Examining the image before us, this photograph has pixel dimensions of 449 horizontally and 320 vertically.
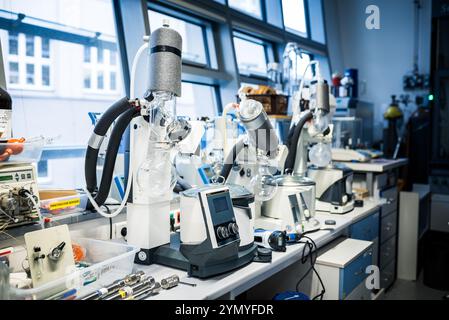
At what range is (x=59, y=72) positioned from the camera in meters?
2.16

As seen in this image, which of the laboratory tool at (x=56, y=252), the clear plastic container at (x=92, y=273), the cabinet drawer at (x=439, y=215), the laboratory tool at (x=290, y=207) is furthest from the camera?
the cabinet drawer at (x=439, y=215)

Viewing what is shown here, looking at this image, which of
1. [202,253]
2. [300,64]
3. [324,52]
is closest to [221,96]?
[300,64]

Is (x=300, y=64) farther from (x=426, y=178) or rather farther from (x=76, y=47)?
(x=426, y=178)

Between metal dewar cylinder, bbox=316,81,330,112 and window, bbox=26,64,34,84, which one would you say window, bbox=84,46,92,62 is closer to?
window, bbox=26,64,34,84

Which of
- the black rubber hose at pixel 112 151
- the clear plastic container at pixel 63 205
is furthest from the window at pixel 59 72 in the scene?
the black rubber hose at pixel 112 151

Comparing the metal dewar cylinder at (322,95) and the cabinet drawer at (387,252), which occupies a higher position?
the metal dewar cylinder at (322,95)

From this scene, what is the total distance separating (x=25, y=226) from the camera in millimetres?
1402

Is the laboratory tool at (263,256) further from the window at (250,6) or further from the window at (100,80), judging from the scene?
the window at (250,6)

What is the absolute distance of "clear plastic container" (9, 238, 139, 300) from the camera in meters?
1.00

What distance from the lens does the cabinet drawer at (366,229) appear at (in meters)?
2.45

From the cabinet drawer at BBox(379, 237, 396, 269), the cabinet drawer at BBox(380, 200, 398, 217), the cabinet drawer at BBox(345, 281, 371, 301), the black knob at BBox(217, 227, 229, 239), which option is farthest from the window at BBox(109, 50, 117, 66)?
the cabinet drawer at BBox(379, 237, 396, 269)

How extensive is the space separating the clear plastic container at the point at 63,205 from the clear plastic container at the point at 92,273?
0.61 feet

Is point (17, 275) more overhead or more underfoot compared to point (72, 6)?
more underfoot

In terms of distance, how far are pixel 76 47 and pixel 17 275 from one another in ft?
4.66
